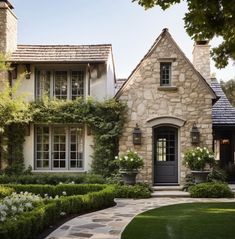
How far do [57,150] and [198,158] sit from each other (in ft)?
19.6

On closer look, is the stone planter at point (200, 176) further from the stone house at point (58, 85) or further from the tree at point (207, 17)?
the tree at point (207, 17)

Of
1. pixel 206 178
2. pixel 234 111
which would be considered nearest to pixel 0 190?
pixel 206 178

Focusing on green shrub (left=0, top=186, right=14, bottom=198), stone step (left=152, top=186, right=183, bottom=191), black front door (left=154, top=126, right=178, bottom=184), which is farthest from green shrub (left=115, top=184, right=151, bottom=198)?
green shrub (left=0, top=186, right=14, bottom=198)

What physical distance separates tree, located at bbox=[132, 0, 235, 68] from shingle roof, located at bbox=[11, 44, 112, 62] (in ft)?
33.2

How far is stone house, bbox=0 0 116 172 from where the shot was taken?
17234 mm

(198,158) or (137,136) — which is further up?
(137,136)

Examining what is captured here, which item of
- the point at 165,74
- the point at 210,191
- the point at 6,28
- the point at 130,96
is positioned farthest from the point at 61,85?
the point at 210,191

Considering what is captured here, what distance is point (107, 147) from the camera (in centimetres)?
1686

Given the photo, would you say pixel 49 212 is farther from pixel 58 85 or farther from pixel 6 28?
pixel 6 28

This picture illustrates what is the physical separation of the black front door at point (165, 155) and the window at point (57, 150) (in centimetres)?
320

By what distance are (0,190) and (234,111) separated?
12.2 m

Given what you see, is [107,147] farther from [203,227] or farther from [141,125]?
[203,227]

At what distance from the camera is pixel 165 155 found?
1738 cm

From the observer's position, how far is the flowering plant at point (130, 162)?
50.3 ft
